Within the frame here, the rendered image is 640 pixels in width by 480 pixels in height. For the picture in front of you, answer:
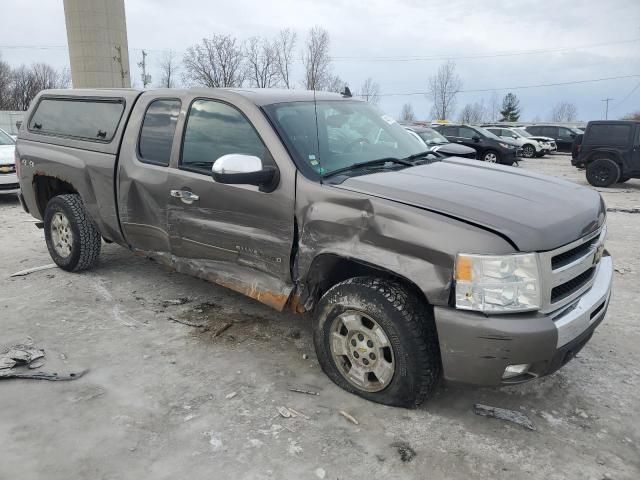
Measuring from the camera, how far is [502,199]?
9.57 ft

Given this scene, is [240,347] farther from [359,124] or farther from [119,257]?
[119,257]

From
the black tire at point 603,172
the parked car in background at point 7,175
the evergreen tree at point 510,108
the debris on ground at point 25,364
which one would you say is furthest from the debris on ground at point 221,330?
the evergreen tree at point 510,108

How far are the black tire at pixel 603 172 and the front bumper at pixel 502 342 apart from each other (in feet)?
39.9

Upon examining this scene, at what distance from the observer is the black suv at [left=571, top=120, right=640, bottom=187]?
13.0 meters

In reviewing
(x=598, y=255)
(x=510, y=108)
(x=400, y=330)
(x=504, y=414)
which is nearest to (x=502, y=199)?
(x=598, y=255)

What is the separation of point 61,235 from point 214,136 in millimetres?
2586

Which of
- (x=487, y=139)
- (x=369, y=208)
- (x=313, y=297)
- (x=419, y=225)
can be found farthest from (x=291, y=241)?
(x=487, y=139)

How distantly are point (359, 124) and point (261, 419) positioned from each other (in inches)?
87.7

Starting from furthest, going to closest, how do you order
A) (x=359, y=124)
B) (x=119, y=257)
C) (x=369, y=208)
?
(x=119, y=257) → (x=359, y=124) → (x=369, y=208)

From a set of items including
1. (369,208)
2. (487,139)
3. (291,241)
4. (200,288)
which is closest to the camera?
(369,208)

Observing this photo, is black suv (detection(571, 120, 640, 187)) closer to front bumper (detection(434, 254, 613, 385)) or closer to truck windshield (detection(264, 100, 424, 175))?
truck windshield (detection(264, 100, 424, 175))

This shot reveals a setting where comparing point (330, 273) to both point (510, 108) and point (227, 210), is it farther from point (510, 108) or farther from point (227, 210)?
point (510, 108)

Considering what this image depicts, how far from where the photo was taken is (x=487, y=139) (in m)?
18.8

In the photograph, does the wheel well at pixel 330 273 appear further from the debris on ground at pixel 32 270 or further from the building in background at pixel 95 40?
the building in background at pixel 95 40
